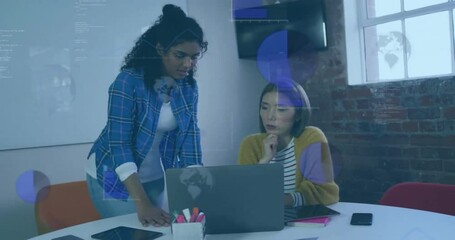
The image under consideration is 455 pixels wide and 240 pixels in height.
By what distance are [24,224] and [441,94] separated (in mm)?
2103

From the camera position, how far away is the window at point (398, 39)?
2.09 metres

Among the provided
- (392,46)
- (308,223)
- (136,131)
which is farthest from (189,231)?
(392,46)

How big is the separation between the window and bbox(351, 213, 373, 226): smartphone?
1100mm

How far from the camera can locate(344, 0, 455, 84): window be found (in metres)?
2.09

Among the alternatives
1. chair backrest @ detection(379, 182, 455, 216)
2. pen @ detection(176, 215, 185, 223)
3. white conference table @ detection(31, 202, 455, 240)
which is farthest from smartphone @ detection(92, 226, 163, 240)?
chair backrest @ detection(379, 182, 455, 216)

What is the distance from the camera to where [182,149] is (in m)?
1.74

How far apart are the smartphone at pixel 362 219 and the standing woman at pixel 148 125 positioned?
Result: 0.66 meters

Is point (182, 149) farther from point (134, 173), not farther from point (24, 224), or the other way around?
point (24, 224)

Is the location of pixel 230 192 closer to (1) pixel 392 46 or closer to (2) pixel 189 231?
(2) pixel 189 231

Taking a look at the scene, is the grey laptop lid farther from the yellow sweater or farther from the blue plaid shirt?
the blue plaid shirt

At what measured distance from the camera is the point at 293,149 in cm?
167

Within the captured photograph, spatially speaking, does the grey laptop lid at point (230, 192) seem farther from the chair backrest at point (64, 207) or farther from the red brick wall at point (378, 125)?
the red brick wall at point (378, 125)

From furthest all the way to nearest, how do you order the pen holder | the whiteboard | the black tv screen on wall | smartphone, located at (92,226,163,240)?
the black tv screen on wall, the whiteboard, smartphone, located at (92,226,163,240), the pen holder

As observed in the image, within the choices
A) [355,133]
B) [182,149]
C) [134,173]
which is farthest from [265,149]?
[355,133]
